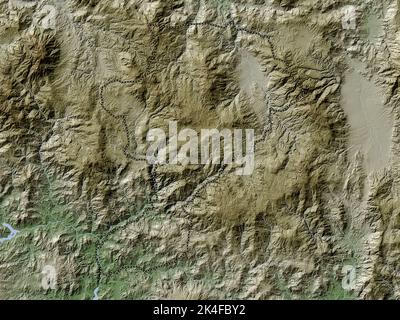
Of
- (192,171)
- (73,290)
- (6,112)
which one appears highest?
(6,112)

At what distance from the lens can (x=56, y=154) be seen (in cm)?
694

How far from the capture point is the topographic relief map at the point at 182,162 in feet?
22.7

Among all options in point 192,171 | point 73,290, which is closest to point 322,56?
point 192,171

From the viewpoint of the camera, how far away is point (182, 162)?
693 centimetres

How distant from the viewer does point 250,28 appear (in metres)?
6.99

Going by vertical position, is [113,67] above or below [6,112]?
above

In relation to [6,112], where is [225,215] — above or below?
below

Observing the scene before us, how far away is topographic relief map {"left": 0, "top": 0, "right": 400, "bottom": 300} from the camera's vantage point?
6910mm

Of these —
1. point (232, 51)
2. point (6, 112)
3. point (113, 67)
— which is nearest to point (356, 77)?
point (232, 51)

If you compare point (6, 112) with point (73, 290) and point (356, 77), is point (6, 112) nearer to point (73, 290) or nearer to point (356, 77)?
point (73, 290)

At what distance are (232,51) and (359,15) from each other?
1.49 metres

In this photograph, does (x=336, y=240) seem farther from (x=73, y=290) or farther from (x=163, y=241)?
(x=73, y=290)

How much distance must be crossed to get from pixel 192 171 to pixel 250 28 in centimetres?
173

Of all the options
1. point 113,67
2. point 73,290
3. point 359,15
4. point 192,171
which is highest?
point 359,15
